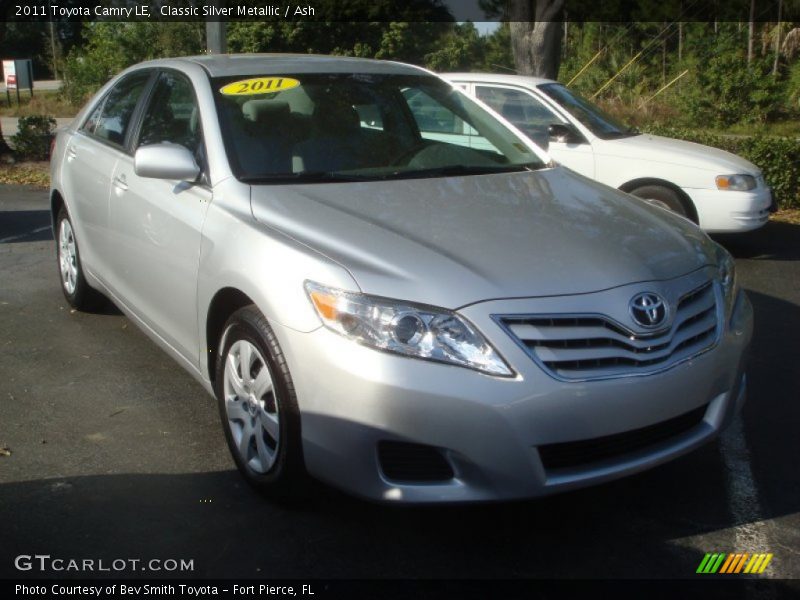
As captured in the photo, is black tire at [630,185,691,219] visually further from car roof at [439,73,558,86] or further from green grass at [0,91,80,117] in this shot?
green grass at [0,91,80,117]

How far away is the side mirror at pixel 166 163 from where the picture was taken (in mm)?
4215

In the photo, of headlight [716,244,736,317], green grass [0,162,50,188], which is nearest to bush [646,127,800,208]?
headlight [716,244,736,317]

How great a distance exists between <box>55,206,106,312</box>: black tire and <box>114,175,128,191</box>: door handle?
3.31 feet

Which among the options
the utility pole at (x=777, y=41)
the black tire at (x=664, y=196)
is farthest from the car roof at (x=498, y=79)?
the utility pole at (x=777, y=41)

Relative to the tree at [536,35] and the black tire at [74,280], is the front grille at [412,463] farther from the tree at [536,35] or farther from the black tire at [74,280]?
the tree at [536,35]

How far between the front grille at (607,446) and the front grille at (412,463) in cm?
33

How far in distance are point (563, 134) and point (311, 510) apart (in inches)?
238

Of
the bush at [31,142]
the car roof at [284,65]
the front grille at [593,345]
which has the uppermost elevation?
the car roof at [284,65]

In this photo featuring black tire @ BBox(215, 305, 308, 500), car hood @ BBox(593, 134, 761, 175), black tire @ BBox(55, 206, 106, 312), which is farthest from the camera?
car hood @ BBox(593, 134, 761, 175)

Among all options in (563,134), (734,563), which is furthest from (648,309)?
(563,134)

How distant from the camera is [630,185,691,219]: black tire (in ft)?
28.1

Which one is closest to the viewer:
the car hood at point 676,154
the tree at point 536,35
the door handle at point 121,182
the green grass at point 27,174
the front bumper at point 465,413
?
the front bumper at point 465,413

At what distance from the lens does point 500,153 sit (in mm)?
4883

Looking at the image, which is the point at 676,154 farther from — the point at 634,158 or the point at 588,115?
the point at 588,115
